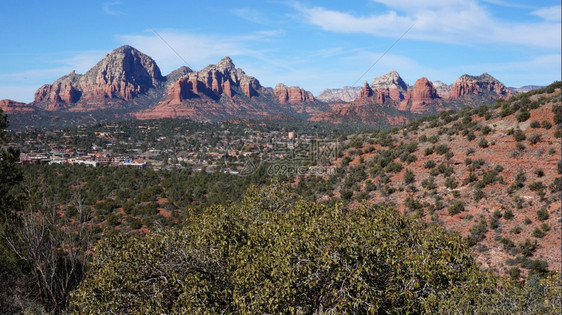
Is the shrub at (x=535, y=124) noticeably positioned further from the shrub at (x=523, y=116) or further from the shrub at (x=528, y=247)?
the shrub at (x=528, y=247)

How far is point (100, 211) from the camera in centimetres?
3506

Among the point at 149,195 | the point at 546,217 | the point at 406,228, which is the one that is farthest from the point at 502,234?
the point at 149,195

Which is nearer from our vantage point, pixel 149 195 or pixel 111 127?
pixel 149 195

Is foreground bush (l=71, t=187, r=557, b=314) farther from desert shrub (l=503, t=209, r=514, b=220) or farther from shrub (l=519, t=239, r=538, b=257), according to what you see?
desert shrub (l=503, t=209, r=514, b=220)

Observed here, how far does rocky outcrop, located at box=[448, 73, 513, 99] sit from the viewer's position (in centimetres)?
16220

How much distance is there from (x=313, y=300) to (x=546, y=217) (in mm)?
20788

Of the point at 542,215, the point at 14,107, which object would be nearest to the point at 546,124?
the point at 542,215

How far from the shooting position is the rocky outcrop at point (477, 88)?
532 ft

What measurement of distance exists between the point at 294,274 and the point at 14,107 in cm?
21176

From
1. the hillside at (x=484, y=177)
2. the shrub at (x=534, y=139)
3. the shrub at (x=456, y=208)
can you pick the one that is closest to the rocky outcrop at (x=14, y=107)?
the hillside at (x=484, y=177)

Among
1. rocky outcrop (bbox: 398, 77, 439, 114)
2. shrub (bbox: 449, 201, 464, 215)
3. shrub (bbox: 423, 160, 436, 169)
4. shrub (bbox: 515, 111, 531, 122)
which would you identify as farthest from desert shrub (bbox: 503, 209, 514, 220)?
rocky outcrop (bbox: 398, 77, 439, 114)

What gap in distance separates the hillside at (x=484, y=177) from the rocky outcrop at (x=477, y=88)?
13823 cm

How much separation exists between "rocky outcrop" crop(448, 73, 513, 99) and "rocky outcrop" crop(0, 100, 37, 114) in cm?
20648

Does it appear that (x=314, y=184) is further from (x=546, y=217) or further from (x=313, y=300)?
(x=313, y=300)
